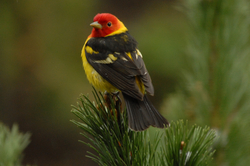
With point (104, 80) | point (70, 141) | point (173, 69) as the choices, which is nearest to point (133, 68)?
point (104, 80)

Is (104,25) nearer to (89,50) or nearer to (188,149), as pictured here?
(89,50)

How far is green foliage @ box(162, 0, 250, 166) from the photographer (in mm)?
1212

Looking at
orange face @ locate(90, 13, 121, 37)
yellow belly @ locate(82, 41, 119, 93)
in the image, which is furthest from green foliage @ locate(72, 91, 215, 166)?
orange face @ locate(90, 13, 121, 37)

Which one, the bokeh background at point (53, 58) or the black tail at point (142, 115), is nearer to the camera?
the black tail at point (142, 115)

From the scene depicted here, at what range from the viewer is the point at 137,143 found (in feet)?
3.48

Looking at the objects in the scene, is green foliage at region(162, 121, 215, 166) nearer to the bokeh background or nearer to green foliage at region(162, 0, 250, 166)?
green foliage at region(162, 0, 250, 166)

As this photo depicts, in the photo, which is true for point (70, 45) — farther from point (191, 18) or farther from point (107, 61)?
point (191, 18)

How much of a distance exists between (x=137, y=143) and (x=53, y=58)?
2875mm

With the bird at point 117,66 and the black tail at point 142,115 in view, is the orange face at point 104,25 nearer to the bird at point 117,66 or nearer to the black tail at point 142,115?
the bird at point 117,66

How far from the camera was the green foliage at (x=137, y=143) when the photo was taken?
3.02 feet

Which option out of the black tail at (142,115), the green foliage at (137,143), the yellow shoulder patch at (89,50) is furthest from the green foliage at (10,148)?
the yellow shoulder patch at (89,50)

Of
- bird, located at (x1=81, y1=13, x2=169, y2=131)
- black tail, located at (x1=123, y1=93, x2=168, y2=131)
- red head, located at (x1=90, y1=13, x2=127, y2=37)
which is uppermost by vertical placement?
red head, located at (x1=90, y1=13, x2=127, y2=37)

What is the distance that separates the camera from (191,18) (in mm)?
1408

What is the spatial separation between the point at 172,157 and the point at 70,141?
3.49 metres
